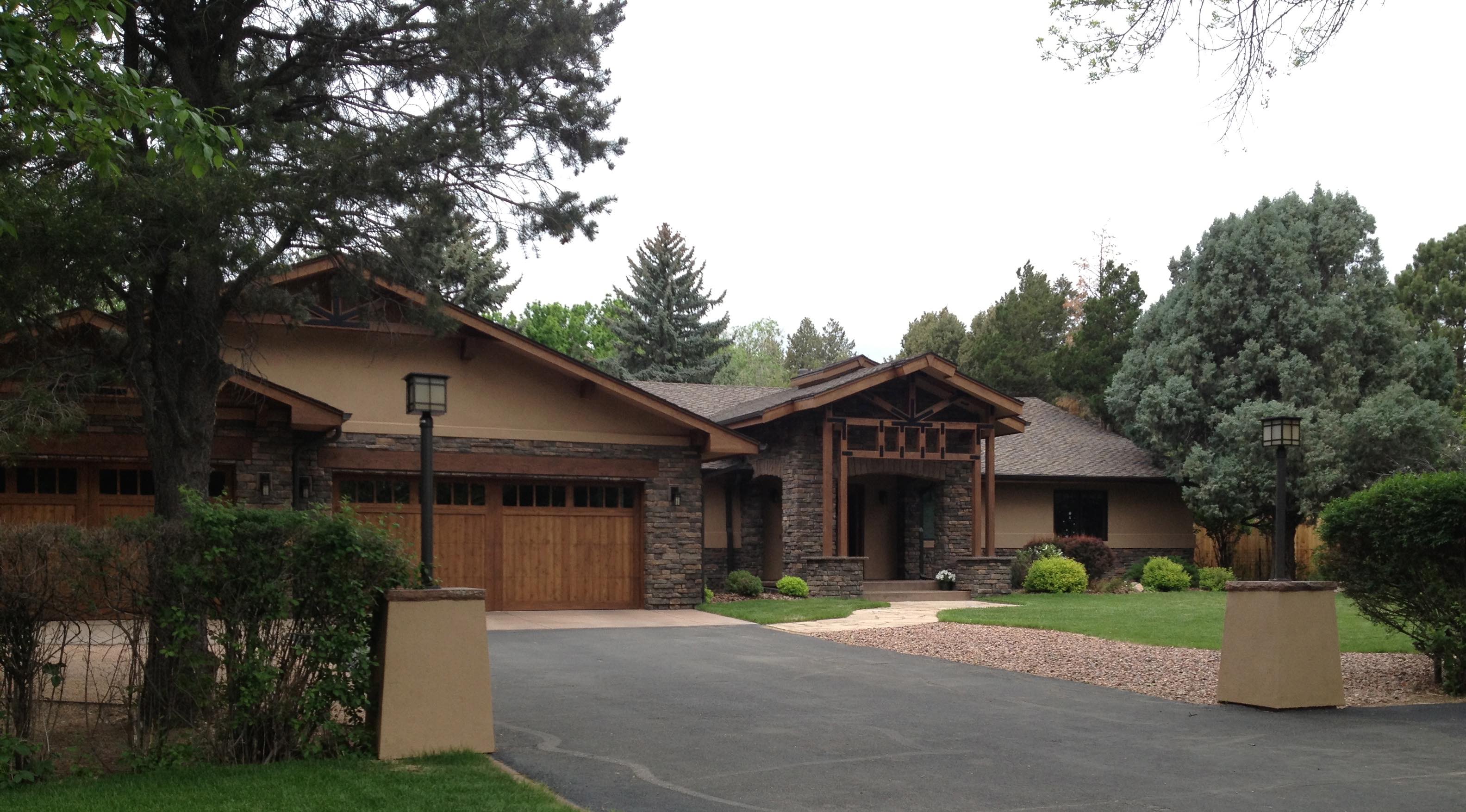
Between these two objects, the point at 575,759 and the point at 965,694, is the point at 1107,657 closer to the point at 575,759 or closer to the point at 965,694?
the point at 965,694

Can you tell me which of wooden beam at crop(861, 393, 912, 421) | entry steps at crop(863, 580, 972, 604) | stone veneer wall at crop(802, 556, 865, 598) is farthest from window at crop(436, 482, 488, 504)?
wooden beam at crop(861, 393, 912, 421)

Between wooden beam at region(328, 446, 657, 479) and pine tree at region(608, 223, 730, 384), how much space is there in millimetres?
26071

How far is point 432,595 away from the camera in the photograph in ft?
27.5

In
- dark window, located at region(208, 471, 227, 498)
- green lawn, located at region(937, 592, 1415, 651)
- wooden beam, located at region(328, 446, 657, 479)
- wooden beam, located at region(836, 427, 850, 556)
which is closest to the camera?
green lawn, located at region(937, 592, 1415, 651)

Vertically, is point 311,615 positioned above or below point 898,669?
above

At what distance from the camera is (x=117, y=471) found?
1769cm

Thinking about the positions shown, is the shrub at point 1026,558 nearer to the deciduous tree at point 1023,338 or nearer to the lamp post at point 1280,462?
the lamp post at point 1280,462

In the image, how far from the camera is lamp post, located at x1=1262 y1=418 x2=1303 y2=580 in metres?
12.2

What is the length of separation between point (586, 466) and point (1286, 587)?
12.1 metres

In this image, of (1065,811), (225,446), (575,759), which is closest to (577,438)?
(225,446)

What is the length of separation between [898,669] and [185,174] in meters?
8.58

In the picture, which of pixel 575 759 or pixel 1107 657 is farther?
pixel 1107 657

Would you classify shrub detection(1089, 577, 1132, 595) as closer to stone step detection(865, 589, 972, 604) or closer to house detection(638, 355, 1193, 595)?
house detection(638, 355, 1193, 595)

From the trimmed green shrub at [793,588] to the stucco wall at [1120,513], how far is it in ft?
23.3
